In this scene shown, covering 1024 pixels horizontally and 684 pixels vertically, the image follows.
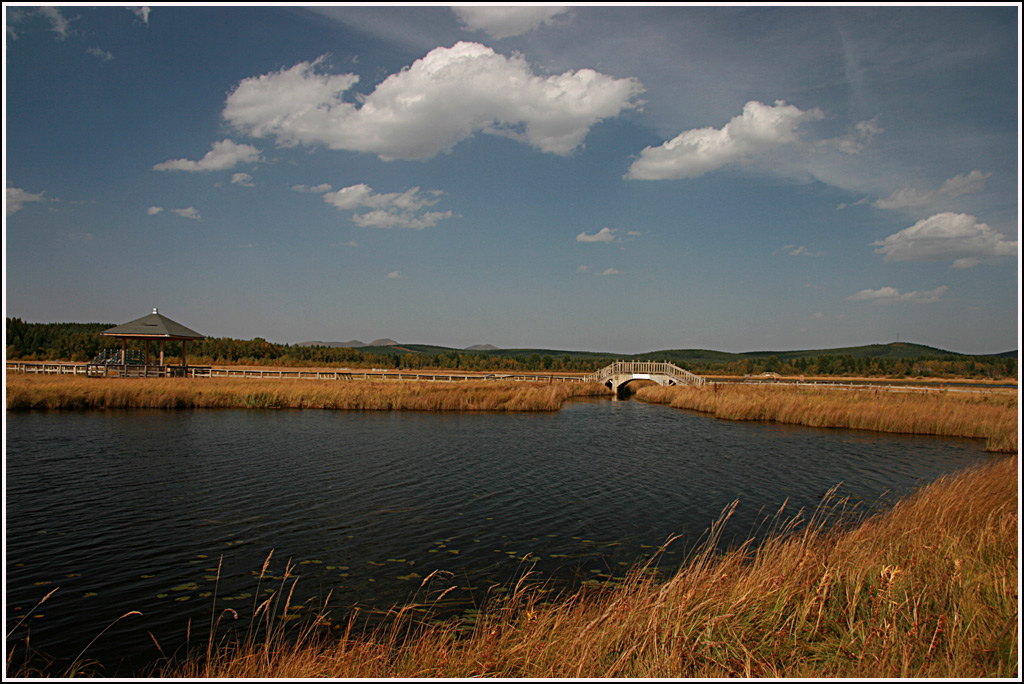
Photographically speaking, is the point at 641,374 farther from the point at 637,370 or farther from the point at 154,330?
the point at 154,330

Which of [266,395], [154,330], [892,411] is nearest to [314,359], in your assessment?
[154,330]

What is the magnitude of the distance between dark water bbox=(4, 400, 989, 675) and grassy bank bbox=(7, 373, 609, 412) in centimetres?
645

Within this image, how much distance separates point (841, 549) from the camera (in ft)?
27.7

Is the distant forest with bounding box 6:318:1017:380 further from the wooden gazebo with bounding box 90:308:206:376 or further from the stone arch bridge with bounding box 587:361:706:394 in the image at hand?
the stone arch bridge with bounding box 587:361:706:394

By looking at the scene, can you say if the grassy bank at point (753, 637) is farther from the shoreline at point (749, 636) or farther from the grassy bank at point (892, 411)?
the grassy bank at point (892, 411)

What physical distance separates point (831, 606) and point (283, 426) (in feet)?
81.3

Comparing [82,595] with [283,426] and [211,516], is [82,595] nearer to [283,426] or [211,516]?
[211,516]

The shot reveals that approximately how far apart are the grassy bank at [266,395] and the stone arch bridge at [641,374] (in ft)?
50.4

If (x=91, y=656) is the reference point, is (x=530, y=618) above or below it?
above

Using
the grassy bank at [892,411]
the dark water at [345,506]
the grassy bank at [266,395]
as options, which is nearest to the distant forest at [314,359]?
the grassy bank at [266,395]

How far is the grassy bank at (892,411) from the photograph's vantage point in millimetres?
27906

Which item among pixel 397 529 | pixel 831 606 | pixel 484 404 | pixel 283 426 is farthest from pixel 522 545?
pixel 484 404

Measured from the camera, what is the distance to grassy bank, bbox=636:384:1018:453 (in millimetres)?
27906

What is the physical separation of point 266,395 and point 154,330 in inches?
596
